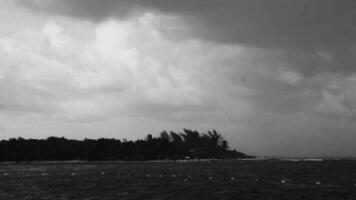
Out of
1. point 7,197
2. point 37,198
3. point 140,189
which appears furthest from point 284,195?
point 7,197

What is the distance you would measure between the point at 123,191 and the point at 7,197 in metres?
19.4

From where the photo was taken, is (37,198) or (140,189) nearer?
(37,198)

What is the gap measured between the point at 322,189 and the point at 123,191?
3708cm

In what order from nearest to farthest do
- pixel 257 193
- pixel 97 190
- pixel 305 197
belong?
pixel 305 197 → pixel 257 193 → pixel 97 190

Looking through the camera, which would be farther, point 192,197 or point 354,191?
point 354,191

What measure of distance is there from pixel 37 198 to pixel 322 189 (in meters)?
51.4

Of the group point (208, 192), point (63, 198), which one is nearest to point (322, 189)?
point (208, 192)

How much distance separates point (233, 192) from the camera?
8712cm

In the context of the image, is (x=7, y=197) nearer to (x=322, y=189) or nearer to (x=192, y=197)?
(x=192, y=197)

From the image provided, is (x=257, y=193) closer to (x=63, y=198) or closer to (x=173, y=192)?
(x=173, y=192)

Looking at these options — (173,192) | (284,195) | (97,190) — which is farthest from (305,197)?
(97,190)

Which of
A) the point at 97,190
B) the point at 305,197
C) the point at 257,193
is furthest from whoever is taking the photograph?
the point at 97,190

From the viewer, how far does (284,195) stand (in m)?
82.2

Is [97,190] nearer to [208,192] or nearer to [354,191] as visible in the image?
[208,192]
